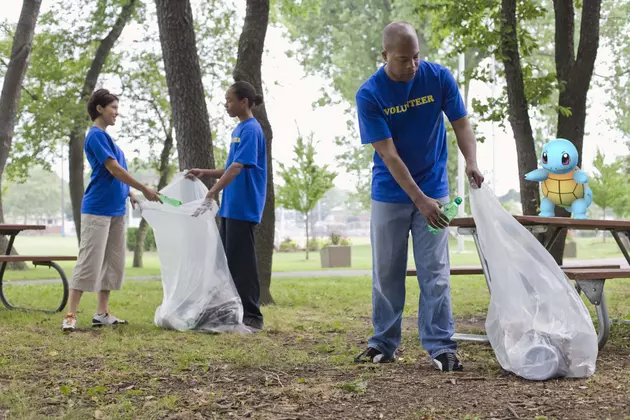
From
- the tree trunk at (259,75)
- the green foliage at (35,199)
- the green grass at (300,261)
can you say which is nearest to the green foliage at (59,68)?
the green grass at (300,261)

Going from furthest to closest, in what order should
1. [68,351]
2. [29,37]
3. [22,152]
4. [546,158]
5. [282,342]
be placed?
1. [22,152]
2. [29,37]
3. [546,158]
4. [282,342]
5. [68,351]

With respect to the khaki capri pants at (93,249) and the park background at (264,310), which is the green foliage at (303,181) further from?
the khaki capri pants at (93,249)

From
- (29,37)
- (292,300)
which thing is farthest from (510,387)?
(29,37)

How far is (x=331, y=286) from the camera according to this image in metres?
10.4

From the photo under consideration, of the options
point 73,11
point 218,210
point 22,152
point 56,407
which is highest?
point 73,11

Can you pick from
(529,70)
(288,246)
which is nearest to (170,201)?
(529,70)

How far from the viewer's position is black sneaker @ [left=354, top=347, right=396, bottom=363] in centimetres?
396

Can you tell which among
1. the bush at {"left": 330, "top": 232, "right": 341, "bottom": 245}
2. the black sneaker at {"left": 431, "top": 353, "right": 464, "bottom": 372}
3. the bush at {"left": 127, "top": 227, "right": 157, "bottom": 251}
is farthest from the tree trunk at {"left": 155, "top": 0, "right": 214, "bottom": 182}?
the bush at {"left": 127, "top": 227, "right": 157, "bottom": 251}

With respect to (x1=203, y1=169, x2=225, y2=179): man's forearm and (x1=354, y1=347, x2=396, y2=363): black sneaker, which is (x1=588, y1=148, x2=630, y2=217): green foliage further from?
(x1=354, y1=347, x2=396, y2=363): black sneaker

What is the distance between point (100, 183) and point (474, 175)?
289cm

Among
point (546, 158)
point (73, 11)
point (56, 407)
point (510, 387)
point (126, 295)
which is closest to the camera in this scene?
point (56, 407)

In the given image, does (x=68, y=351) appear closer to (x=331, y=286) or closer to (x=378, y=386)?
(x=378, y=386)

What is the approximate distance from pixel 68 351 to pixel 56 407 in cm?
146

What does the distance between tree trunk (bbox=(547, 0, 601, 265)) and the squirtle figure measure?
1.94 meters
